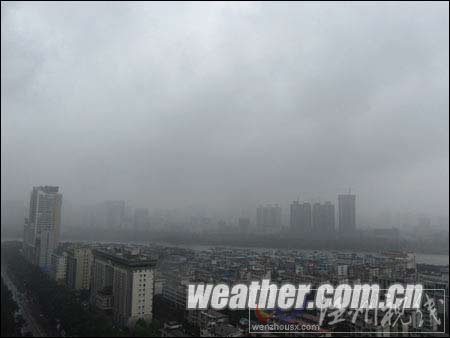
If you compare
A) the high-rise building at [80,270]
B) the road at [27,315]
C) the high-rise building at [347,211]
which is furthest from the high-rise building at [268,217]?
the road at [27,315]

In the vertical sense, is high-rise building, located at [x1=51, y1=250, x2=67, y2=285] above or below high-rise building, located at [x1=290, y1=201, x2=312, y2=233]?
below

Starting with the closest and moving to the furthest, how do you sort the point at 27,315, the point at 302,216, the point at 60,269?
the point at 27,315
the point at 60,269
the point at 302,216

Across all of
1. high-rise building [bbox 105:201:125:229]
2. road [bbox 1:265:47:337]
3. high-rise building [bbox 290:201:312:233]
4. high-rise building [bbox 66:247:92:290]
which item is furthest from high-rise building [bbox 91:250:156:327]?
high-rise building [bbox 290:201:312:233]

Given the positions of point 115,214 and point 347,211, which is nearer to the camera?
point 347,211

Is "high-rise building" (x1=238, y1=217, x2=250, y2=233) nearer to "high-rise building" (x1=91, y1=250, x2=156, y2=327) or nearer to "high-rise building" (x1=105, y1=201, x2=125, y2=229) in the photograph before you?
"high-rise building" (x1=105, y1=201, x2=125, y2=229)

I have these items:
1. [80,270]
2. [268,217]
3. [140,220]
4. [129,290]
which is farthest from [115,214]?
[129,290]

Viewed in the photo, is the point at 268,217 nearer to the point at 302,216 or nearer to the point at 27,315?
the point at 302,216
